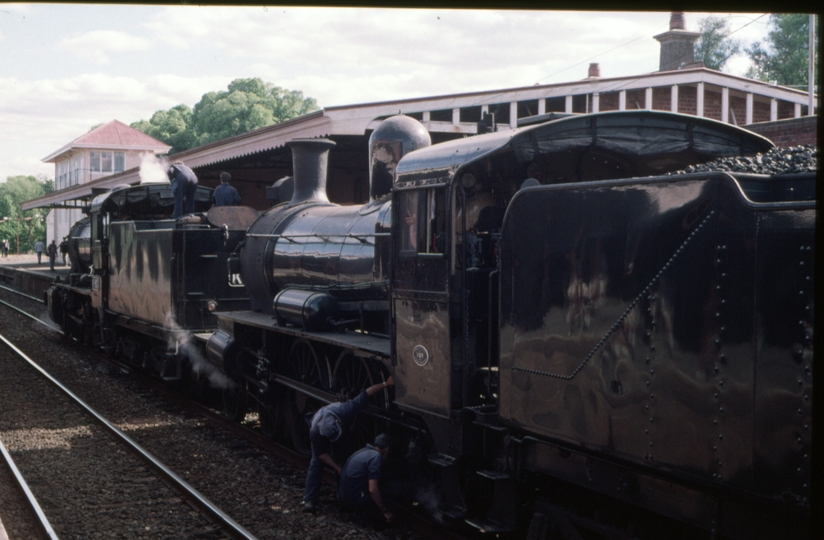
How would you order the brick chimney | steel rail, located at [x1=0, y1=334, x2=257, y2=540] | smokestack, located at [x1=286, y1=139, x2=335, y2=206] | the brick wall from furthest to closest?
the brick chimney → the brick wall → smokestack, located at [x1=286, y1=139, x2=335, y2=206] → steel rail, located at [x1=0, y1=334, x2=257, y2=540]

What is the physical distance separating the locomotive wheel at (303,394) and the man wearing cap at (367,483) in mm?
1335

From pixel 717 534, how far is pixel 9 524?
232 inches

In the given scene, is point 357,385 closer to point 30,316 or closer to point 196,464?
point 196,464

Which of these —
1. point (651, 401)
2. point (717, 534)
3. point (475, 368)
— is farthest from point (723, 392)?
point (475, 368)

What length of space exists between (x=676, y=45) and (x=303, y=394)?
Answer: 16442mm

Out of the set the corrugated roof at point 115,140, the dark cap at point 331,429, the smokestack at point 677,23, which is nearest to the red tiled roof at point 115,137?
the corrugated roof at point 115,140

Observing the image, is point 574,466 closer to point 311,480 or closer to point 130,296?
point 311,480

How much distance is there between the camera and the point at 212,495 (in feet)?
23.2

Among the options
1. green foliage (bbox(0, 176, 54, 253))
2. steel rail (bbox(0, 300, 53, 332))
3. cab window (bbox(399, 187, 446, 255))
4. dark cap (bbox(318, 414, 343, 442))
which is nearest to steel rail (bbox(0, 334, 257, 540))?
dark cap (bbox(318, 414, 343, 442))

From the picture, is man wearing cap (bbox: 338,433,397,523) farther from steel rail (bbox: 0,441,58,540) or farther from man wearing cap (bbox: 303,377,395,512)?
steel rail (bbox: 0,441,58,540)

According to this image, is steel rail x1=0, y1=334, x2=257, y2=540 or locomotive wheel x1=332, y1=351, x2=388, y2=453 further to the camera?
locomotive wheel x1=332, y1=351, x2=388, y2=453

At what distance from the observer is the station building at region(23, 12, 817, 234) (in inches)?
625

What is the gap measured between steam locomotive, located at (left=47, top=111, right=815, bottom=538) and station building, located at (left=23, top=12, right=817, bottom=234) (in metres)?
7.92

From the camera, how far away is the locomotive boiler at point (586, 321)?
3127 mm
